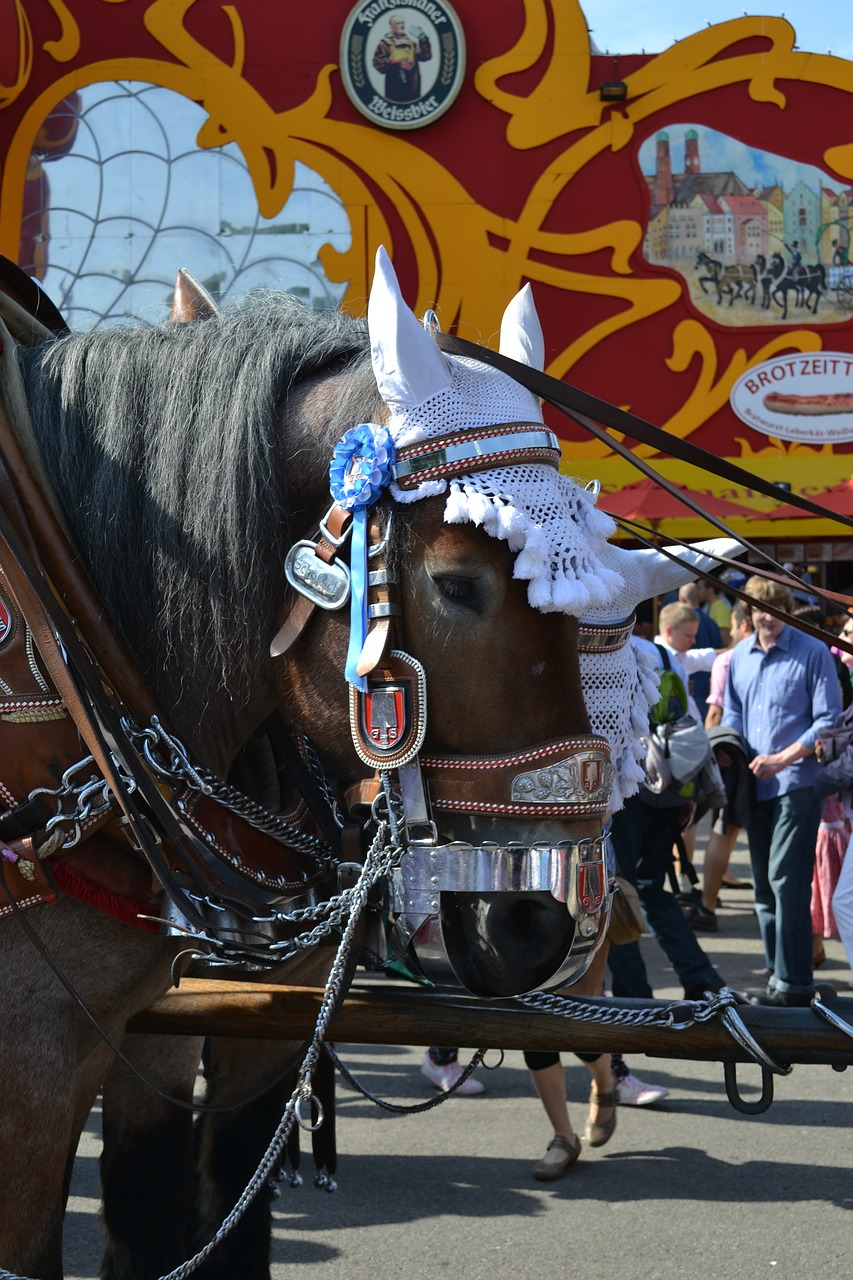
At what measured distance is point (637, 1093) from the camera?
15.3 ft

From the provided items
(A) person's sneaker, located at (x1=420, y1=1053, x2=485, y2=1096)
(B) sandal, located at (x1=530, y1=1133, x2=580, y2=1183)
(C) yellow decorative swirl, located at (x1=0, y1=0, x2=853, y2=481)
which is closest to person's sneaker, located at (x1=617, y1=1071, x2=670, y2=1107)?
(A) person's sneaker, located at (x1=420, y1=1053, x2=485, y2=1096)

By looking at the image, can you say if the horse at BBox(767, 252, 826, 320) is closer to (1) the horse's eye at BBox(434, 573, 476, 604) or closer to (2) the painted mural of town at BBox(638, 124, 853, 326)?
(2) the painted mural of town at BBox(638, 124, 853, 326)

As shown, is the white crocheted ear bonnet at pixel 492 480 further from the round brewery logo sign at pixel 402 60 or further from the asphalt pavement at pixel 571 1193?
the round brewery logo sign at pixel 402 60

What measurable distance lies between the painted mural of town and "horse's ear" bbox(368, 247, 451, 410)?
11760 millimetres

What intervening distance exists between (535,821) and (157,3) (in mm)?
13135

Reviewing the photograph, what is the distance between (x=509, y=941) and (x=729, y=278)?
12.2 meters

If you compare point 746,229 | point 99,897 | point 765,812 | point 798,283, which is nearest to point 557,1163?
point 765,812

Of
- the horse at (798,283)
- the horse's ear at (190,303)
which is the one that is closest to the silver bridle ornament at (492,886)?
the horse's ear at (190,303)

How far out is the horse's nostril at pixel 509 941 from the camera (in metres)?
Result: 1.80

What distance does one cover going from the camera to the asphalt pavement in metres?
3.40

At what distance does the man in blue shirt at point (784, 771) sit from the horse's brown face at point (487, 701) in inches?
147

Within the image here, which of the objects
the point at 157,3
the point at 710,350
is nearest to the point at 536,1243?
the point at 710,350

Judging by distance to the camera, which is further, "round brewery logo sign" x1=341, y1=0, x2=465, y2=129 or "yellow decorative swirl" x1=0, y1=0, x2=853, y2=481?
"yellow decorative swirl" x1=0, y1=0, x2=853, y2=481

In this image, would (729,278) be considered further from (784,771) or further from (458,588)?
(458,588)
